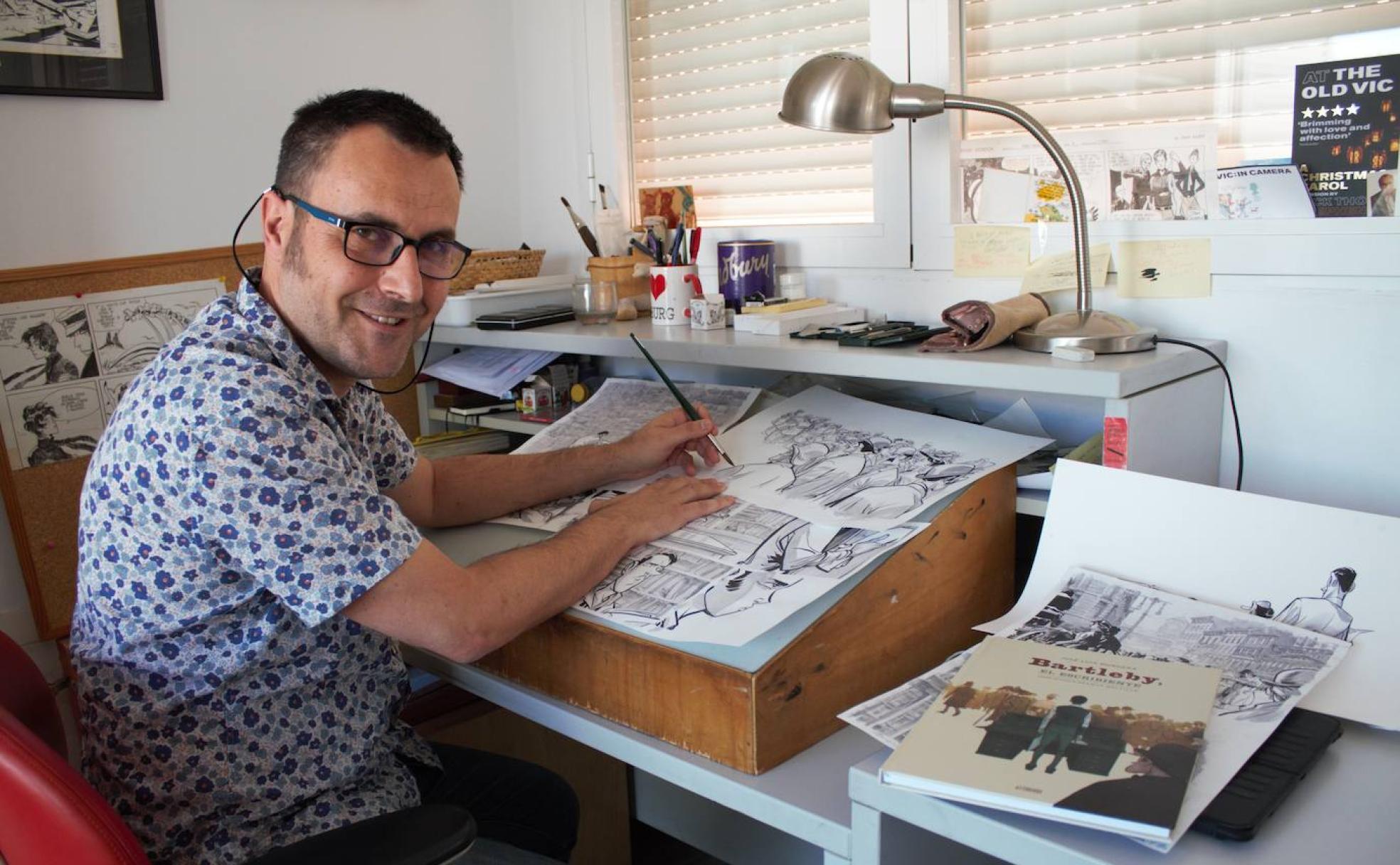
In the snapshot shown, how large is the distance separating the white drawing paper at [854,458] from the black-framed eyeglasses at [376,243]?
432 mm

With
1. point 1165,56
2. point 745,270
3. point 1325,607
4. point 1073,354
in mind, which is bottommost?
point 1325,607

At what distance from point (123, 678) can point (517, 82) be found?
156cm

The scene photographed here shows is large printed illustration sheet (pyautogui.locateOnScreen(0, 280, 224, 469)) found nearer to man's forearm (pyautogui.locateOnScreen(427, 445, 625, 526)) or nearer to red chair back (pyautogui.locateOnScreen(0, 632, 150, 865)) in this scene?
man's forearm (pyautogui.locateOnScreen(427, 445, 625, 526))

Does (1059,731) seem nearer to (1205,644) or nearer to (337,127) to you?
(1205,644)

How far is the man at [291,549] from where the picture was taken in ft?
3.22

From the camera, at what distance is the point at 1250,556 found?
3.49ft

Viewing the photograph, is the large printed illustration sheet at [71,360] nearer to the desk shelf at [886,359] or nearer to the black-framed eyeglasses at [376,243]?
the desk shelf at [886,359]

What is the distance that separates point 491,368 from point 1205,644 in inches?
49.2

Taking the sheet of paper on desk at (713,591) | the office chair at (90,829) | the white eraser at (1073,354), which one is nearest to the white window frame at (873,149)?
the white eraser at (1073,354)

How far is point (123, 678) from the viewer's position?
1.08m

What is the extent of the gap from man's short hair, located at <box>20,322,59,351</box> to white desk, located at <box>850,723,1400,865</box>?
1443mm

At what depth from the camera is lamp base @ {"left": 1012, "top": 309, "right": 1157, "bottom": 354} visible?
1321 mm

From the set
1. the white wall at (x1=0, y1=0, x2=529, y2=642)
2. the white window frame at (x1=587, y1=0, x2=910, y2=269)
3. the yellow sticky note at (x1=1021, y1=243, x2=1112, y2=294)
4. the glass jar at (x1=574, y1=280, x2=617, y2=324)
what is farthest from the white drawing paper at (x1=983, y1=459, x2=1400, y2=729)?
the white wall at (x1=0, y1=0, x2=529, y2=642)

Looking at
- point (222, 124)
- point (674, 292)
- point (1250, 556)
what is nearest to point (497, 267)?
point (674, 292)
